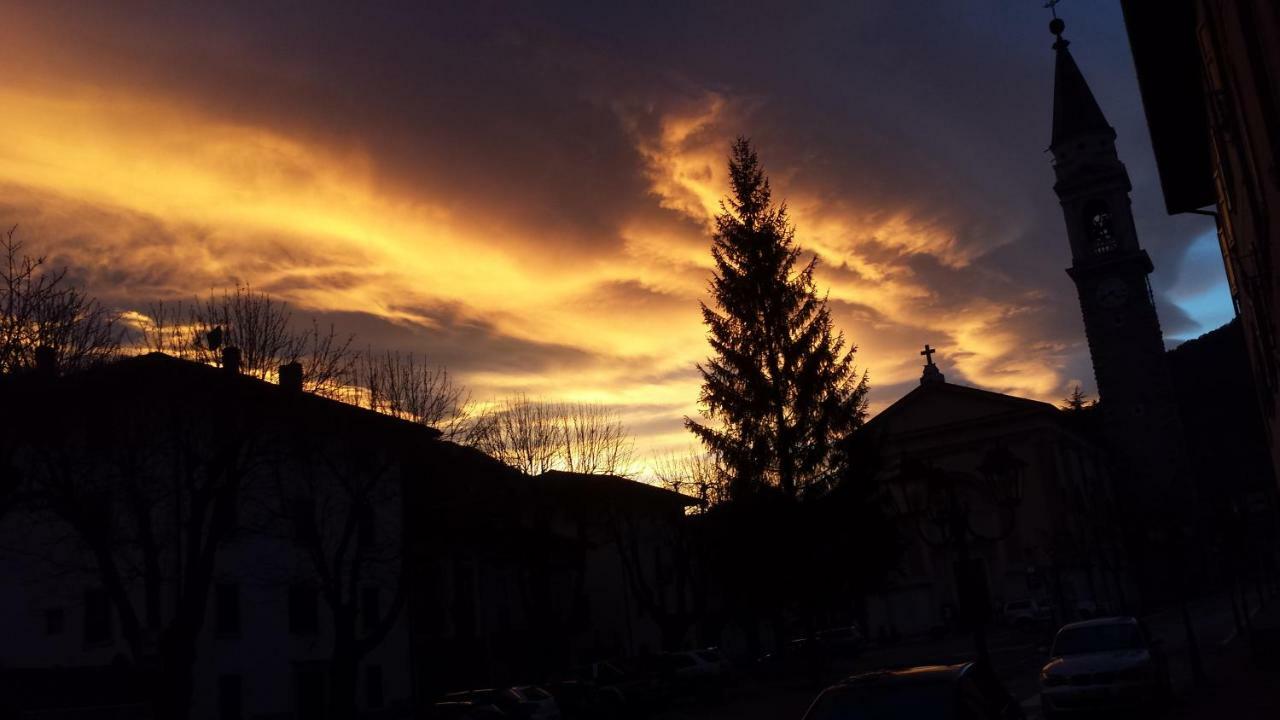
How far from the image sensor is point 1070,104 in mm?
90438

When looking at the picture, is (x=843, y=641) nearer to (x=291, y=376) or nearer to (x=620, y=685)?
(x=620, y=685)

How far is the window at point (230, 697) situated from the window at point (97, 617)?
4397 mm

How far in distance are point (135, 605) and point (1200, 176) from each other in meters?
34.8

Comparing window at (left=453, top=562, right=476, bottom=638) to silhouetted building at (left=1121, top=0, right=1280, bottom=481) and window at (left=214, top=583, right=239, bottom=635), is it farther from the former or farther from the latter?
silhouetted building at (left=1121, top=0, right=1280, bottom=481)

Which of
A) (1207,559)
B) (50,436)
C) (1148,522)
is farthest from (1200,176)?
(1207,559)

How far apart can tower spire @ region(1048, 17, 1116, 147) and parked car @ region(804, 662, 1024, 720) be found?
86.9 metres

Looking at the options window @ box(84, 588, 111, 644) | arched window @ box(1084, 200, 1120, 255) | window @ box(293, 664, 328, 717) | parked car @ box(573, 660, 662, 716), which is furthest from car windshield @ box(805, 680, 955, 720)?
arched window @ box(1084, 200, 1120, 255)

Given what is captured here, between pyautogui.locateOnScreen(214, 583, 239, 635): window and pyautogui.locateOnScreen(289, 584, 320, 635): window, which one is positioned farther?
pyautogui.locateOnScreen(289, 584, 320, 635): window

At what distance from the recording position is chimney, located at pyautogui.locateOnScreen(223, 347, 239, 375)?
25047 millimetres

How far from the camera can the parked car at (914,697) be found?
9.77 m

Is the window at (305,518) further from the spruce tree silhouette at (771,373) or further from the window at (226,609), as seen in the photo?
the spruce tree silhouette at (771,373)

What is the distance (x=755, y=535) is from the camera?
37.1 metres

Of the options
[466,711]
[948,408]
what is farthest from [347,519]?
[948,408]

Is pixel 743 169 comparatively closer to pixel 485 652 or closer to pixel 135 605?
pixel 485 652
